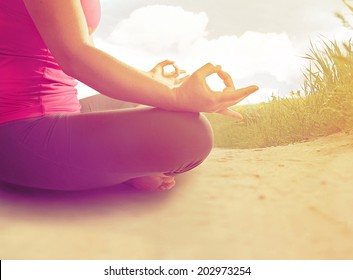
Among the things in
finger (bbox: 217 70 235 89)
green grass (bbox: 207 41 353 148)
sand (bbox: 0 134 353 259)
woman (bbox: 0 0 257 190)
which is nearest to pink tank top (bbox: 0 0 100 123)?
woman (bbox: 0 0 257 190)

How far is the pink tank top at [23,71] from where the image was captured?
0.85 meters

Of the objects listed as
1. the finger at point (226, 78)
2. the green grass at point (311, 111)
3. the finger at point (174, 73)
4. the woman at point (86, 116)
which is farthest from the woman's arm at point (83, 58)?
the green grass at point (311, 111)

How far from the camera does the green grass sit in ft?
5.24

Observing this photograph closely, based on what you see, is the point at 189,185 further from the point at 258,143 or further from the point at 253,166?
the point at 258,143

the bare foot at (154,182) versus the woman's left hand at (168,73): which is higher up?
the woman's left hand at (168,73)

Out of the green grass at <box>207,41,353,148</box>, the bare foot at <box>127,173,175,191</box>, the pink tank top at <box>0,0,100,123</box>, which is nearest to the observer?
the pink tank top at <box>0,0,100,123</box>

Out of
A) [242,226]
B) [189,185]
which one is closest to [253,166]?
[189,185]

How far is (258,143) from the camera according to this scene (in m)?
2.18

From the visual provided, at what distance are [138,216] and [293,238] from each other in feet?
1.08

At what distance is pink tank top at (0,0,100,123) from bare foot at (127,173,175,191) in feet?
0.85

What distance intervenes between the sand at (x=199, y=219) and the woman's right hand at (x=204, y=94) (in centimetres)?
26

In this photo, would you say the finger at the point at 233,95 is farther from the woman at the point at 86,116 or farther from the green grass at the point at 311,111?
the green grass at the point at 311,111

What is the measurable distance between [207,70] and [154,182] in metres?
0.33

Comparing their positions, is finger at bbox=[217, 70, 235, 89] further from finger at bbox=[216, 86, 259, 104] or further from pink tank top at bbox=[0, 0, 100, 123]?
pink tank top at bbox=[0, 0, 100, 123]
